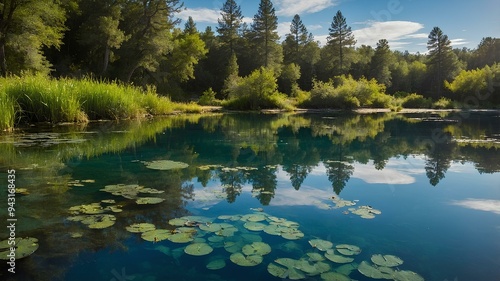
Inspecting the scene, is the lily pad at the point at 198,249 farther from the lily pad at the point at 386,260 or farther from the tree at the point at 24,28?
the tree at the point at 24,28

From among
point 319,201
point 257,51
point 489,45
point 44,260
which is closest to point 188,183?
point 319,201

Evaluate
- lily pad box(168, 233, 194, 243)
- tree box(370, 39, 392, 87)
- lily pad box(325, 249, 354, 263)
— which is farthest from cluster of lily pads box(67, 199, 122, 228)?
tree box(370, 39, 392, 87)

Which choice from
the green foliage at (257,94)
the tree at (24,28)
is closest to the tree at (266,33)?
the green foliage at (257,94)

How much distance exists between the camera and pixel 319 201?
14.0 ft

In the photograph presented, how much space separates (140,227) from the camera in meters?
3.28

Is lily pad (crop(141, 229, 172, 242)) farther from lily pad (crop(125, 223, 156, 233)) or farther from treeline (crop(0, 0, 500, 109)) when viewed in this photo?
treeline (crop(0, 0, 500, 109))

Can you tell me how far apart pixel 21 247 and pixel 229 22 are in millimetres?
50612

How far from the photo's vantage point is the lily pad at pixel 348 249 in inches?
111

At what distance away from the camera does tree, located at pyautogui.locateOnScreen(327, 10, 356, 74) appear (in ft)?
165

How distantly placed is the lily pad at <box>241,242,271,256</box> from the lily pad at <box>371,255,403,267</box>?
2.70ft

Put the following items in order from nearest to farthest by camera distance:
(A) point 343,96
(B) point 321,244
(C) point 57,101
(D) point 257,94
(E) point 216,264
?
(E) point 216,264
(B) point 321,244
(C) point 57,101
(D) point 257,94
(A) point 343,96

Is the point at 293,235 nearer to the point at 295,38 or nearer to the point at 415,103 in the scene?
the point at 415,103

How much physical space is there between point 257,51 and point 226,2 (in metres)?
9.21

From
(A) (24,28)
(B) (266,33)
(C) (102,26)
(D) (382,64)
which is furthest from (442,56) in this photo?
(A) (24,28)
